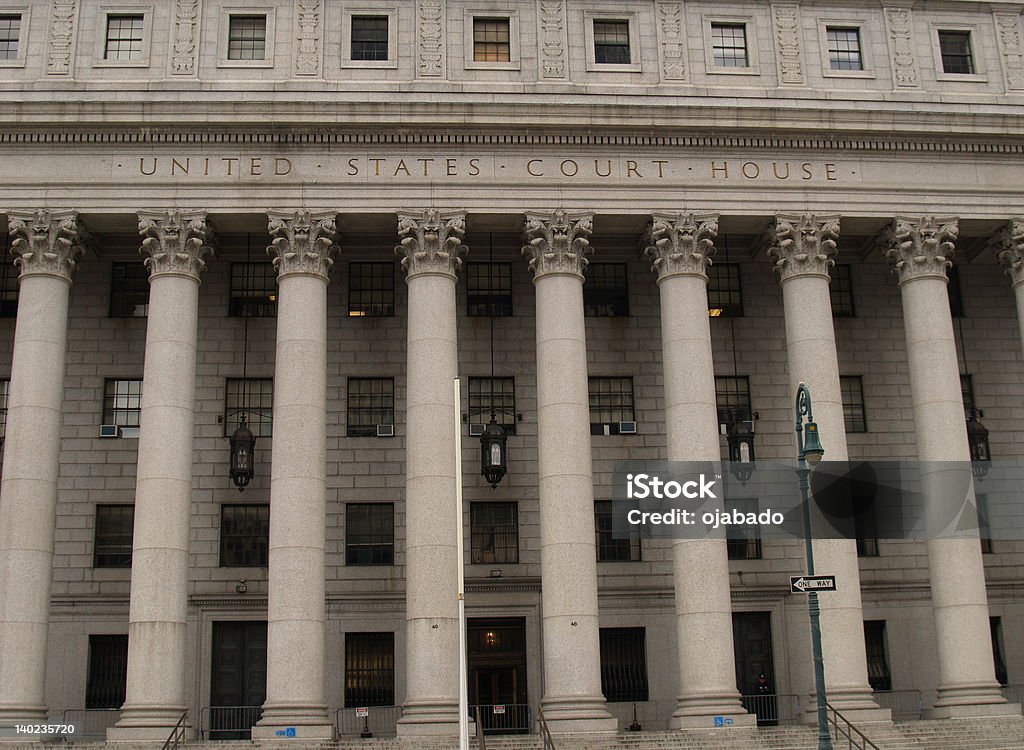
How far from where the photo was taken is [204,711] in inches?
1409

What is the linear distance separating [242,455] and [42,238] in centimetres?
816

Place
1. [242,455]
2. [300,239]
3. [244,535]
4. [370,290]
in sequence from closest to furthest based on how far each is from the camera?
1. [300,239]
2. [242,455]
3. [244,535]
4. [370,290]

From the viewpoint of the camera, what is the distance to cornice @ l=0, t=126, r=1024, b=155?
1369 inches

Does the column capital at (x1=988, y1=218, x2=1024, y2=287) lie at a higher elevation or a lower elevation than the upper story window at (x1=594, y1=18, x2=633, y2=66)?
lower

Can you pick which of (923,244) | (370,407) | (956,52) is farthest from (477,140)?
(956,52)

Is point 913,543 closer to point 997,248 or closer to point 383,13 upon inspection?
point 997,248

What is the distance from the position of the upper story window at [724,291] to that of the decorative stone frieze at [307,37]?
14140mm

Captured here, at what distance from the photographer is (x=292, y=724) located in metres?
30.8

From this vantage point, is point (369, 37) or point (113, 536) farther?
point (113, 536)

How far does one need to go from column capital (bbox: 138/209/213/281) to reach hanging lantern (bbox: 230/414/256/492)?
16.5 feet

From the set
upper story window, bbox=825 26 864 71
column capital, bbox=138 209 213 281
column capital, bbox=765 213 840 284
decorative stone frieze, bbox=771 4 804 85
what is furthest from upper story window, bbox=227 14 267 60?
upper story window, bbox=825 26 864 71

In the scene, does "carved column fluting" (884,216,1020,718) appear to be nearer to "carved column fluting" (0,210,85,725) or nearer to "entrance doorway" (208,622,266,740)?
"entrance doorway" (208,622,266,740)

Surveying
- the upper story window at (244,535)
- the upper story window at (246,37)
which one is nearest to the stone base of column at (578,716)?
the upper story window at (244,535)

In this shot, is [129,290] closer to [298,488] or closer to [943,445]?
[298,488]
